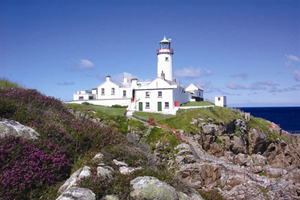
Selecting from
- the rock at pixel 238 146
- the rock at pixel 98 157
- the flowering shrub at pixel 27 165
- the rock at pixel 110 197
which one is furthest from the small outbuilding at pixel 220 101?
the rock at pixel 110 197

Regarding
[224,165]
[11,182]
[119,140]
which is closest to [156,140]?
[224,165]

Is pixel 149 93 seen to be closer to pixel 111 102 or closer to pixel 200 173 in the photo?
pixel 111 102

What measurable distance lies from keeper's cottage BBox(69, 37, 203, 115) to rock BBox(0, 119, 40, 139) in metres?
29.6

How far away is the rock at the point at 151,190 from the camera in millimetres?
6168

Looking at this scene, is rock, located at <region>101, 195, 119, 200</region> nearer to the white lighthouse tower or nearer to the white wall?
the white wall

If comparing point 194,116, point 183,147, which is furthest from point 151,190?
point 194,116

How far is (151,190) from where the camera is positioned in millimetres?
6277

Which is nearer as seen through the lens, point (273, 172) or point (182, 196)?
point (182, 196)

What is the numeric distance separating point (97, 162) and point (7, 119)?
407 cm

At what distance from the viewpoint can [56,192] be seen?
670 cm

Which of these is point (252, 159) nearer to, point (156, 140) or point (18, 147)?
point (156, 140)

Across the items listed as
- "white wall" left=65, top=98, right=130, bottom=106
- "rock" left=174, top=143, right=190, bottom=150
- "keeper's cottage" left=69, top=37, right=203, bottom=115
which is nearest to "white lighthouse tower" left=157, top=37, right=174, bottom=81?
"keeper's cottage" left=69, top=37, right=203, bottom=115

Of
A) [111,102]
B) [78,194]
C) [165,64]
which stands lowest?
[78,194]

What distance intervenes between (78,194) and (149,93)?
3508 cm
